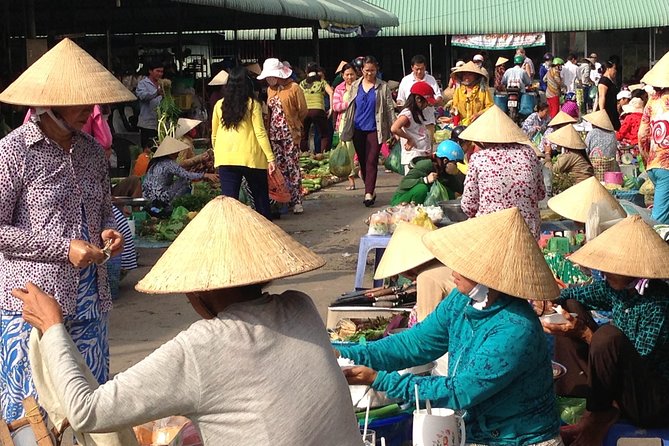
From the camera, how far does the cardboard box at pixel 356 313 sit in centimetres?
626

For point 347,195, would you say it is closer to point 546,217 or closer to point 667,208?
point 546,217

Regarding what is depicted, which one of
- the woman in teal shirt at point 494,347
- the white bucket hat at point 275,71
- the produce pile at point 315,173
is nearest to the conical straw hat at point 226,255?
the woman in teal shirt at point 494,347

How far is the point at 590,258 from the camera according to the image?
5285 mm

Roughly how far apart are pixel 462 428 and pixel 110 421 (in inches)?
54.6

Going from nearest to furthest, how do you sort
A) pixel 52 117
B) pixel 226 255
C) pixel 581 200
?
1. pixel 226 255
2. pixel 52 117
3. pixel 581 200

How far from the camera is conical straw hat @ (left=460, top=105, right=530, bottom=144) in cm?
720

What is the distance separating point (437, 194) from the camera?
893 centimetres

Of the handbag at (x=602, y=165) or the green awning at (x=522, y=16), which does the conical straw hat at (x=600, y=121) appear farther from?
the green awning at (x=522, y=16)

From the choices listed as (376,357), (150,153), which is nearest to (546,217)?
(376,357)

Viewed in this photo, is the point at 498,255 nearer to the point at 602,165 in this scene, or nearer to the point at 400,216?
the point at 400,216

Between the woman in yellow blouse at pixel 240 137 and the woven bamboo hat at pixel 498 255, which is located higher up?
the woman in yellow blouse at pixel 240 137

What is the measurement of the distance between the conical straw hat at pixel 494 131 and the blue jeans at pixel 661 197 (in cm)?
174

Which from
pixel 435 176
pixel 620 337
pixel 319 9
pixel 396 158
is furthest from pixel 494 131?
pixel 319 9

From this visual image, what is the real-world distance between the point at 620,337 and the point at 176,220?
7339 mm
